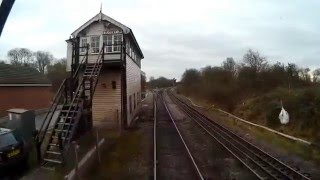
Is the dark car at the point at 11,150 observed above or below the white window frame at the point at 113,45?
below

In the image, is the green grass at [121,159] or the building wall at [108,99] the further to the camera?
the building wall at [108,99]

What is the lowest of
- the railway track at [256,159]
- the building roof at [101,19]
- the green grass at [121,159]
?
the green grass at [121,159]

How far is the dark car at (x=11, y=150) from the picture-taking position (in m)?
10.6

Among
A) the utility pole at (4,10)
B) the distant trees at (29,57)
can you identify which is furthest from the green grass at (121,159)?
the distant trees at (29,57)

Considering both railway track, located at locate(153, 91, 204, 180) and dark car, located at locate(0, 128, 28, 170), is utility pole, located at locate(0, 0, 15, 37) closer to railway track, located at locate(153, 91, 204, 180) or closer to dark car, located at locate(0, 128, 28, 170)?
dark car, located at locate(0, 128, 28, 170)

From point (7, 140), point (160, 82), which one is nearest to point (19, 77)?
point (7, 140)

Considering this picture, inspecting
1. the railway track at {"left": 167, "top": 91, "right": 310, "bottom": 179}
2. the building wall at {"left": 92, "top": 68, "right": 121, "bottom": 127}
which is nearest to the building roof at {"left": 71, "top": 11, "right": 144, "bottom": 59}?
the building wall at {"left": 92, "top": 68, "right": 121, "bottom": 127}

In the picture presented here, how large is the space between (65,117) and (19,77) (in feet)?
67.3

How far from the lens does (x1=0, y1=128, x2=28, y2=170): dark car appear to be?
10.6 meters

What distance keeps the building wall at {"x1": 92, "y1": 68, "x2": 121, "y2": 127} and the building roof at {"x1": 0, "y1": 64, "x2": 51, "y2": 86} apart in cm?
1208

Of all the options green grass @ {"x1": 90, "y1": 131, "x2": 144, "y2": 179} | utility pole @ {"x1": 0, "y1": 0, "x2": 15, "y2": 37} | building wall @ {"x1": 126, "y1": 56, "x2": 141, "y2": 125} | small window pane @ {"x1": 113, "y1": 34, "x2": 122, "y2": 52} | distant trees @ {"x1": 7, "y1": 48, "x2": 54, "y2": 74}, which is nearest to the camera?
utility pole @ {"x1": 0, "y1": 0, "x2": 15, "y2": 37}

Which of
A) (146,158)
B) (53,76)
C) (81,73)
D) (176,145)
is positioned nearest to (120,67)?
(81,73)

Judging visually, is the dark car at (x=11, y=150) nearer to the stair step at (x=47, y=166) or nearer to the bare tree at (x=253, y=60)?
the stair step at (x=47, y=166)

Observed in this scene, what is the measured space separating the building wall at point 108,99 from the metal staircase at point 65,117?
61.7 inches
